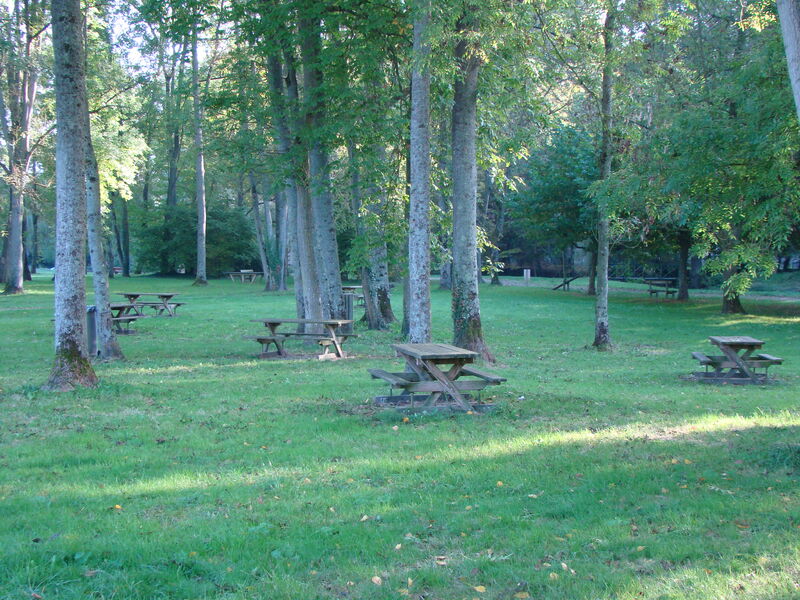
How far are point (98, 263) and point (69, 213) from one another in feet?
11.6

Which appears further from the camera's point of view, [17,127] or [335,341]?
[17,127]

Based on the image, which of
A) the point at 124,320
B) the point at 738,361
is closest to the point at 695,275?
the point at 738,361

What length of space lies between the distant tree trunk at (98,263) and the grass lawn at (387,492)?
1.99m

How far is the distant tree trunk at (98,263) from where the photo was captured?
12.6m

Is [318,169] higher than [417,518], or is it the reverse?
[318,169]

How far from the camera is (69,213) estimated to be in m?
9.24

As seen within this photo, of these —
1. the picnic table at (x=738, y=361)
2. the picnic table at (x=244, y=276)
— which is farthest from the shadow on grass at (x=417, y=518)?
the picnic table at (x=244, y=276)

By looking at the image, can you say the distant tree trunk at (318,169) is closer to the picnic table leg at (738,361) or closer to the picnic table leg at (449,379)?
the picnic table leg at (449,379)

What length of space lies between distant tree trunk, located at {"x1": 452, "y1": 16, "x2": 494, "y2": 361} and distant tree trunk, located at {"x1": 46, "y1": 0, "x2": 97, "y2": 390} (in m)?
6.13

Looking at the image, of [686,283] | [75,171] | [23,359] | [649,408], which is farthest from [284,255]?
[649,408]

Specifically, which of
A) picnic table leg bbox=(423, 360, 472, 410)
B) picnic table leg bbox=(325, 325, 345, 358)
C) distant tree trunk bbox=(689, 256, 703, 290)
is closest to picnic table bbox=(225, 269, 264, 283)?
distant tree trunk bbox=(689, 256, 703, 290)

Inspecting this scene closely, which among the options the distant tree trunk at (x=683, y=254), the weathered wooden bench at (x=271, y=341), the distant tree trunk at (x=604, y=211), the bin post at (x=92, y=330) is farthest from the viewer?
the distant tree trunk at (x=683, y=254)

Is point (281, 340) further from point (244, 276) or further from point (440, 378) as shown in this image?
point (244, 276)

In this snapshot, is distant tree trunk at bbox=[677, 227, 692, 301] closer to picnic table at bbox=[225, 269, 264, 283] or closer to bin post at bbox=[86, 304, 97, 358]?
bin post at bbox=[86, 304, 97, 358]
